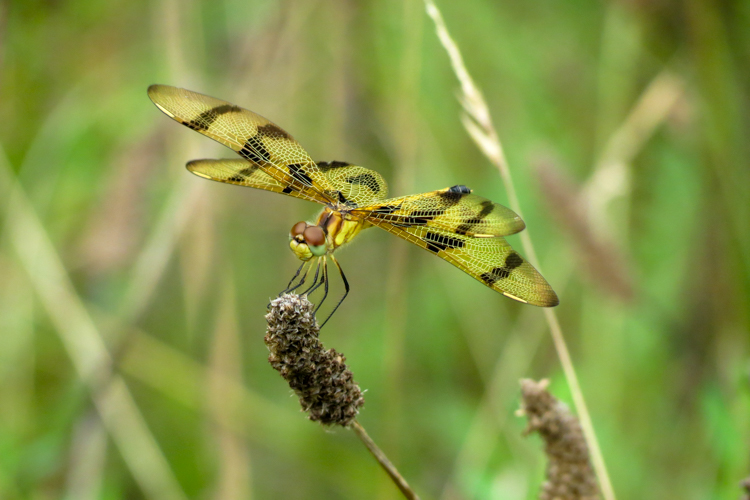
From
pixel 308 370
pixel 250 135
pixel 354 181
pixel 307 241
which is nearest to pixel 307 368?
pixel 308 370

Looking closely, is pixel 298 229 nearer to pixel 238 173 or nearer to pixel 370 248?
pixel 238 173

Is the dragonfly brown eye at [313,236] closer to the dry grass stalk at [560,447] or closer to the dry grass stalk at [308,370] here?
the dry grass stalk at [308,370]

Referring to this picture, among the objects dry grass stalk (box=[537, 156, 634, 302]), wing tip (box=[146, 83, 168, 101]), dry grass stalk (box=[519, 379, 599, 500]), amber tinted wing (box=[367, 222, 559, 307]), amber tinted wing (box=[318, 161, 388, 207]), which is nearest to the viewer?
dry grass stalk (box=[519, 379, 599, 500])

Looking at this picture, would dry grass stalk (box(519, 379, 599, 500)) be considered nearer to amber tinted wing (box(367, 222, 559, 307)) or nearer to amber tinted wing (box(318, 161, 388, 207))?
amber tinted wing (box(367, 222, 559, 307))

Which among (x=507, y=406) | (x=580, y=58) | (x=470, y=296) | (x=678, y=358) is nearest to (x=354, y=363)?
(x=470, y=296)

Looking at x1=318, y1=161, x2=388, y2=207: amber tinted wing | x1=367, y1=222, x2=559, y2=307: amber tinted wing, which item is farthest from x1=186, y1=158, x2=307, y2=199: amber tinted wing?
x1=367, y1=222, x2=559, y2=307: amber tinted wing

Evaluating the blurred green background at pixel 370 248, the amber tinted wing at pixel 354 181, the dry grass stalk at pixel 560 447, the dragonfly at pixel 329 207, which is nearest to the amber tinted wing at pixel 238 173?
the dragonfly at pixel 329 207

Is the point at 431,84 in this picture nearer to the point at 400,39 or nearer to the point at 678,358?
the point at 400,39
